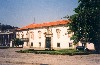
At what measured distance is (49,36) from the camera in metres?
55.9

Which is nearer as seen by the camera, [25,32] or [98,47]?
[98,47]

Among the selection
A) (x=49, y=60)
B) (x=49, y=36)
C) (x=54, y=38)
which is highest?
(x=49, y=36)

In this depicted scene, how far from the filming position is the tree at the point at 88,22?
33.6 meters

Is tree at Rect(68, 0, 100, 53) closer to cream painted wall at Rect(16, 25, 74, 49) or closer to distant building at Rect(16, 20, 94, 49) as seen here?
distant building at Rect(16, 20, 94, 49)

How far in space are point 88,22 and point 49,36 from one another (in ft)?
76.7

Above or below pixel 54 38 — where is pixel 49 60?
below

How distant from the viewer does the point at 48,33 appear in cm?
5619

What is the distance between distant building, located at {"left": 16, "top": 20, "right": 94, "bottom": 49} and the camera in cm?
5124

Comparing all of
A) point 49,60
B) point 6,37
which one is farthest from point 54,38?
point 6,37

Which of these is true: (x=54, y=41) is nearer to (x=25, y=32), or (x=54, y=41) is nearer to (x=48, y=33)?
(x=48, y=33)

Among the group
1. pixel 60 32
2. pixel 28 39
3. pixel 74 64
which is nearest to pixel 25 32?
pixel 28 39

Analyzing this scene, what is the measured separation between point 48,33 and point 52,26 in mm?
2584

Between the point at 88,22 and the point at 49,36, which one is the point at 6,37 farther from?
the point at 88,22

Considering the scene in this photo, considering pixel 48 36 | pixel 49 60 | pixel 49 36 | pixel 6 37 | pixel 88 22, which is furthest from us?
pixel 6 37
